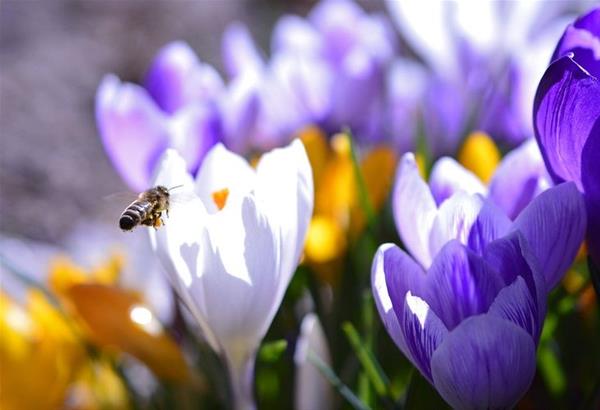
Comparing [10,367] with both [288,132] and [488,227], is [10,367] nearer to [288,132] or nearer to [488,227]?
[288,132]

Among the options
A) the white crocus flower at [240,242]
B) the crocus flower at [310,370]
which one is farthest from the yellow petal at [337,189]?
→ the white crocus flower at [240,242]

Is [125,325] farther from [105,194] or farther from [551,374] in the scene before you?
[105,194]

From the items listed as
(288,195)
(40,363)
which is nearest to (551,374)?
(288,195)

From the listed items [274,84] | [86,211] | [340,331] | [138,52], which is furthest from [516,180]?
[138,52]

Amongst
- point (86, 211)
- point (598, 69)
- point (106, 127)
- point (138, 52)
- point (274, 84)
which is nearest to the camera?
point (598, 69)

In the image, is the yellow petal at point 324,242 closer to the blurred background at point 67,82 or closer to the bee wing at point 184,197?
the bee wing at point 184,197

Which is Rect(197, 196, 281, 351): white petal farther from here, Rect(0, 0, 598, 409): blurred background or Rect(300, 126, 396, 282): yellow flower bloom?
Rect(300, 126, 396, 282): yellow flower bloom
